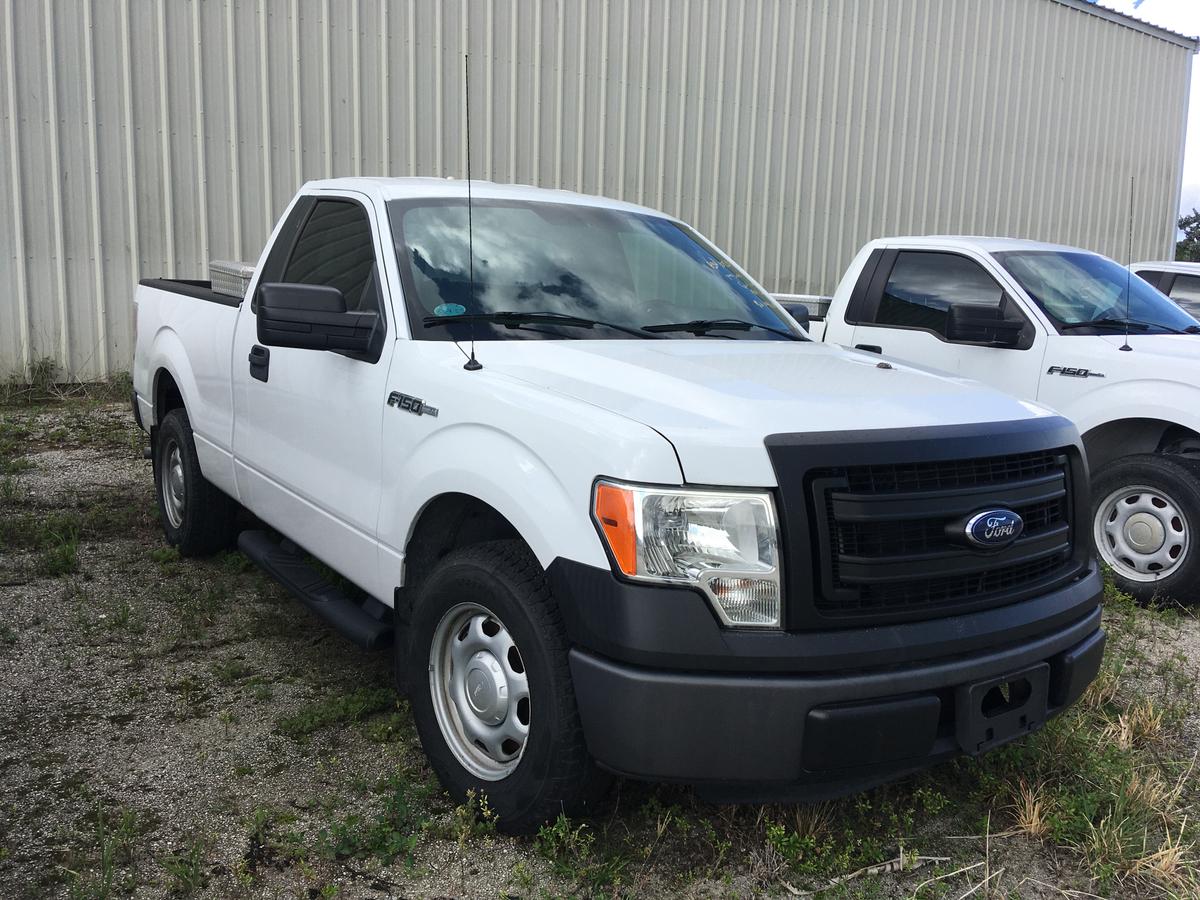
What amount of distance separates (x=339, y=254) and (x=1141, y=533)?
13.4 feet

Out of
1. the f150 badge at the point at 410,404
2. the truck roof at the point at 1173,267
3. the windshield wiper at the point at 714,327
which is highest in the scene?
the truck roof at the point at 1173,267

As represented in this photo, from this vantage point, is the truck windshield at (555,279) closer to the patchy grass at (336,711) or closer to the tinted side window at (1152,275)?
the patchy grass at (336,711)

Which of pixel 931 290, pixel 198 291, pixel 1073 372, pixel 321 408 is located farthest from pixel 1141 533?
pixel 198 291

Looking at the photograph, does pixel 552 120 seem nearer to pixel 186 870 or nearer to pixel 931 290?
pixel 931 290

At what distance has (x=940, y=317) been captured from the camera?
623 centimetres

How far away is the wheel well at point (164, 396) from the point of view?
5.69m

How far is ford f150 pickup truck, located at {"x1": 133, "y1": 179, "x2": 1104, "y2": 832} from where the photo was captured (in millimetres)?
2459

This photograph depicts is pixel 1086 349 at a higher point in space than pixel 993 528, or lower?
higher

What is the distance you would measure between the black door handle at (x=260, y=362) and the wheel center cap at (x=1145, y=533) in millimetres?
Result: 4223

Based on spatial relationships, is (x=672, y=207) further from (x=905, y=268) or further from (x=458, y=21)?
(x=905, y=268)

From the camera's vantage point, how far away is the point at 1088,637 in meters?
3.01

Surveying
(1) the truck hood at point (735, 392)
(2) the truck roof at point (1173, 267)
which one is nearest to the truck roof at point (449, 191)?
(1) the truck hood at point (735, 392)

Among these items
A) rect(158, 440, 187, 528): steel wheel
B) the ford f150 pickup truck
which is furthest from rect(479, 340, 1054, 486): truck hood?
rect(158, 440, 187, 528): steel wheel

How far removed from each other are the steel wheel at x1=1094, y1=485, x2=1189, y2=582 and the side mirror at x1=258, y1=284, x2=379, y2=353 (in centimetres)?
395
